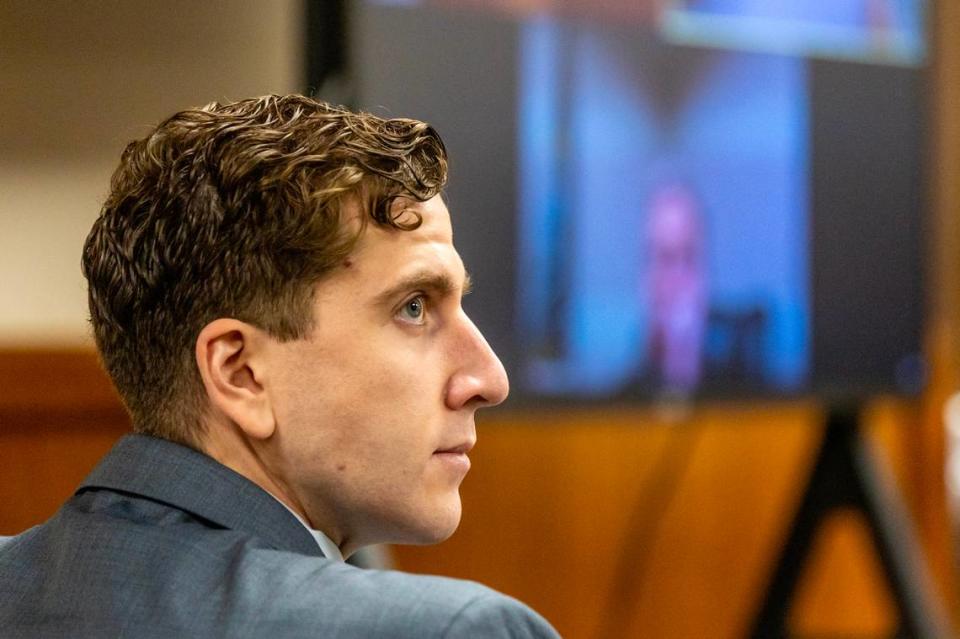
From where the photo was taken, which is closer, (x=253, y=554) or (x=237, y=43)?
(x=253, y=554)

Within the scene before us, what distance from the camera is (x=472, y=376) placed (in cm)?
107

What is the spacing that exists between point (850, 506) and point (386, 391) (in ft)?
5.29

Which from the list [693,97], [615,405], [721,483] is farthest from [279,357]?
[721,483]

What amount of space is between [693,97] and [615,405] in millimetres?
536

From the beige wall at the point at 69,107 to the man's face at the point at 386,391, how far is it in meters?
1.32

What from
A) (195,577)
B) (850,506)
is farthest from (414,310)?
(850,506)

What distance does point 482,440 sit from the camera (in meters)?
2.66

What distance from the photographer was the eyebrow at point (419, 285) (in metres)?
1.01

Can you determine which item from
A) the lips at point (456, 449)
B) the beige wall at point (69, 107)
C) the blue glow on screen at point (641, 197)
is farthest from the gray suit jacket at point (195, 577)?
the beige wall at point (69, 107)

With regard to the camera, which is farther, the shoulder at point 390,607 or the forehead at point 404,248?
the forehead at point 404,248

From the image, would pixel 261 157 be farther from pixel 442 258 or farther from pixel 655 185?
pixel 655 185

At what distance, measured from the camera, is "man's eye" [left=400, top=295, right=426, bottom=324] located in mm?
1036

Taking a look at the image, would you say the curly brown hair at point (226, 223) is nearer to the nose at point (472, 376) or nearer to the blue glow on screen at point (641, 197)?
the nose at point (472, 376)

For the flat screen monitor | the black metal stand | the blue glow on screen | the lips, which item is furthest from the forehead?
the black metal stand
